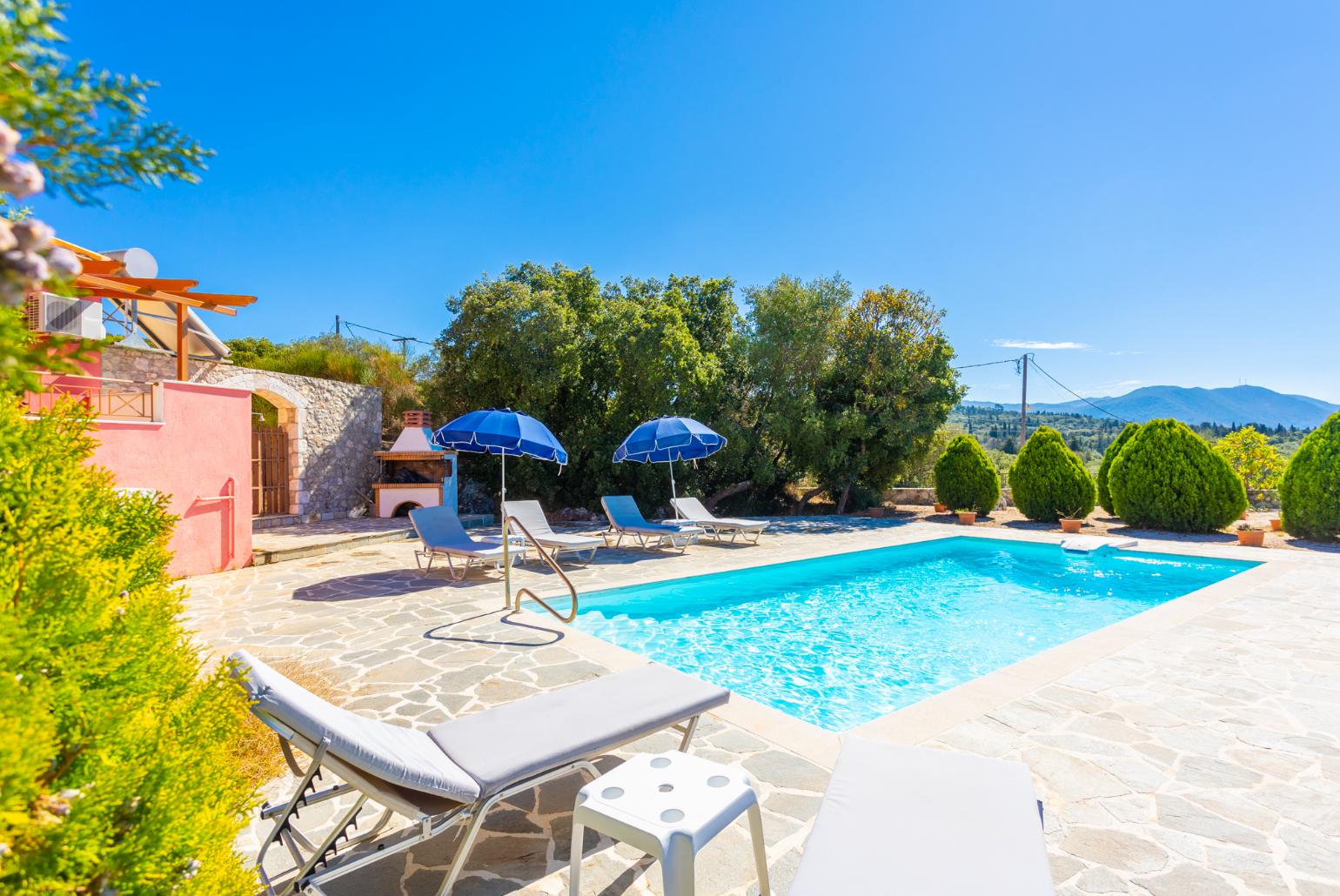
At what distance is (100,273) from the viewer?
239 inches

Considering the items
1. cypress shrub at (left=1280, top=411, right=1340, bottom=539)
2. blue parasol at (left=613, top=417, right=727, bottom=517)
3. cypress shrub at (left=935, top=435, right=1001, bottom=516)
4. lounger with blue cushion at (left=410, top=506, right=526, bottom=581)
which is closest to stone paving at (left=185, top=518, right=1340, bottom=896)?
lounger with blue cushion at (left=410, top=506, right=526, bottom=581)

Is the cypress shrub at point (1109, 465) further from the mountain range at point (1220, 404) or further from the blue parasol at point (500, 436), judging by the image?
the mountain range at point (1220, 404)

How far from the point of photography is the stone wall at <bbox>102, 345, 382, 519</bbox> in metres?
12.6

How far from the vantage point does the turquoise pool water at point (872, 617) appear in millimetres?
5648

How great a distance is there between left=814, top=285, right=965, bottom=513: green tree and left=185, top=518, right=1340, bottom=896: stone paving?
359 inches

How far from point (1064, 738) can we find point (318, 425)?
14839mm

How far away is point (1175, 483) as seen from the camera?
513 inches

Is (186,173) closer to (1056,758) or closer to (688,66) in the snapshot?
(1056,758)

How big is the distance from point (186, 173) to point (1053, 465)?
57.3ft

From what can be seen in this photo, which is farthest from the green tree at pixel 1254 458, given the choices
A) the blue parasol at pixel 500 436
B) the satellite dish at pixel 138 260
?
the satellite dish at pixel 138 260

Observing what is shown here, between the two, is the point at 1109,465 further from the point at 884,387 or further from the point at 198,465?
the point at 198,465

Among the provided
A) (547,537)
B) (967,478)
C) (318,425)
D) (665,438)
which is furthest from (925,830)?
(967,478)

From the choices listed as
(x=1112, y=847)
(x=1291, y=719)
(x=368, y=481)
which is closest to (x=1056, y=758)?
(x=1112, y=847)

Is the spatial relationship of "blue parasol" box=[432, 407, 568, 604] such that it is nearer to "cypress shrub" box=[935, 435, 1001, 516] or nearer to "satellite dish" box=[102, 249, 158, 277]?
"satellite dish" box=[102, 249, 158, 277]
